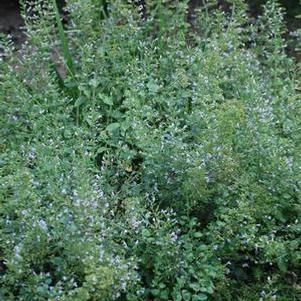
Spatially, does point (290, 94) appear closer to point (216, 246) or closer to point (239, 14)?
point (239, 14)

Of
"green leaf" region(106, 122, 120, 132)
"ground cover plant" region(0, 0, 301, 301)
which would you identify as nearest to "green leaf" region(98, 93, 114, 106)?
"ground cover plant" region(0, 0, 301, 301)

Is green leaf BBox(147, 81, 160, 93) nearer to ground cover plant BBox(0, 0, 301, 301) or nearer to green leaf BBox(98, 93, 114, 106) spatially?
ground cover plant BBox(0, 0, 301, 301)

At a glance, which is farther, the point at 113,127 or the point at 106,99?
the point at 106,99

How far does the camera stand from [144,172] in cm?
388

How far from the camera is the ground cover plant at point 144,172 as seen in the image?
3.30 metres

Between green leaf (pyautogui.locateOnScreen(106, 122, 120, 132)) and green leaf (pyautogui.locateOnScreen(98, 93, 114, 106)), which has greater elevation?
green leaf (pyautogui.locateOnScreen(98, 93, 114, 106))

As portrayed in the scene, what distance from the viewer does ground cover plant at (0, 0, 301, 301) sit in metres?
3.30

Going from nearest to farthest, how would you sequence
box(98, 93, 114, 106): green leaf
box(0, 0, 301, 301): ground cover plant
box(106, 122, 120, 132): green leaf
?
box(0, 0, 301, 301): ground cover plant, box(106, 122, 120, 132): green leaf, box(98, 93, 114, 106): green leaf

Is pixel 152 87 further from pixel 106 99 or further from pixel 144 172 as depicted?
pixel 144 172

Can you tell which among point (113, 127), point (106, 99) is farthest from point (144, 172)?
point (106, 99)

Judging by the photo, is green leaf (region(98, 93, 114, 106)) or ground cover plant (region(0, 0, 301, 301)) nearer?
ground cover plant (region(0, 0, 301, 301))

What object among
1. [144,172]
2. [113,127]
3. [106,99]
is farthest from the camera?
[106,99]

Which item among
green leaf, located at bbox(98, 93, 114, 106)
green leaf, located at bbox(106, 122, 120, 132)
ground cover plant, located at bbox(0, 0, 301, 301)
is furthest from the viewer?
green leaf, located at bbox(98, 93, 114, 106)

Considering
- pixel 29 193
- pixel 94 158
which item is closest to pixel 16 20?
pixel 94 158
